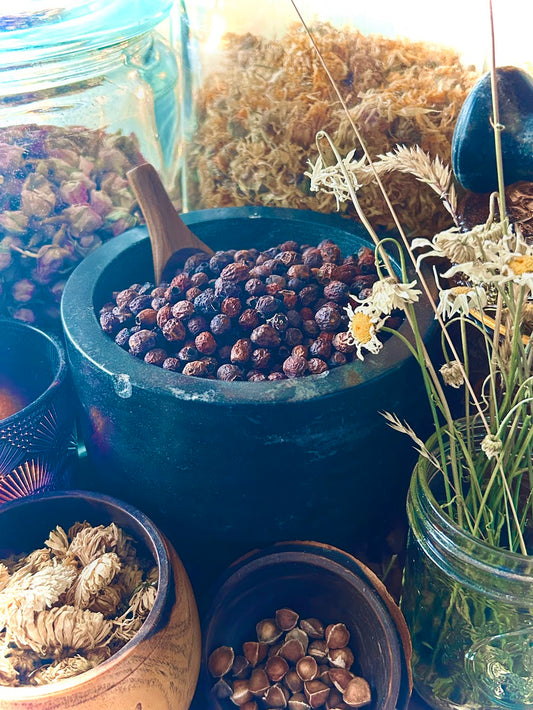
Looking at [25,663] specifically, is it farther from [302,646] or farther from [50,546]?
[302,646]

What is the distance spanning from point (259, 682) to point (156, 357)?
1.37 feet

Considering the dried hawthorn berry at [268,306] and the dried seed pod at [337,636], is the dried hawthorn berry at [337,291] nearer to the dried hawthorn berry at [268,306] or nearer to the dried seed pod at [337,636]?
the dried hawthorn berry at [268,306]

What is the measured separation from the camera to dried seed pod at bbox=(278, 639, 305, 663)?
81cm

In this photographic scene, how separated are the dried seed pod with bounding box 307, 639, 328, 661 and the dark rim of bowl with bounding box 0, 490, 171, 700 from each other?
218 millimetres

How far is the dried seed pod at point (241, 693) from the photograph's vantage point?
0.76 metres

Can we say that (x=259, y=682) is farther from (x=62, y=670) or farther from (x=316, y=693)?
(x=62, y=670)

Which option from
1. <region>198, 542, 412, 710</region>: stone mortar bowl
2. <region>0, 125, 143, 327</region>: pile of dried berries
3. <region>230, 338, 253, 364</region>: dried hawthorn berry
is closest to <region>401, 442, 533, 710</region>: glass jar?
<region>198, 542, 412, 710</region>: stone mortar bowl

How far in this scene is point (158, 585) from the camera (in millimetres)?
729

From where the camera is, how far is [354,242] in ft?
3.36

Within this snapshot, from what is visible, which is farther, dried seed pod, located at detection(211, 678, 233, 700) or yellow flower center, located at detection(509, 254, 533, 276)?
dried seed pod, located at detection(211, 678, 233, 700)

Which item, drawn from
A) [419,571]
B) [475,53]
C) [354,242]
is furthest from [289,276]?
[475,53]

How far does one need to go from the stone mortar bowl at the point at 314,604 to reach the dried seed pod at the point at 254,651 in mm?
15

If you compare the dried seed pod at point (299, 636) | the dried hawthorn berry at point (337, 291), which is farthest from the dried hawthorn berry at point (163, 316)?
the dried seed pod at point (299, 636)

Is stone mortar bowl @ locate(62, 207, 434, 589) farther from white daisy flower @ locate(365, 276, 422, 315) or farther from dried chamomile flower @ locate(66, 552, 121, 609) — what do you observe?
white daisy flower @ locate(365, 276, 422, 315)
